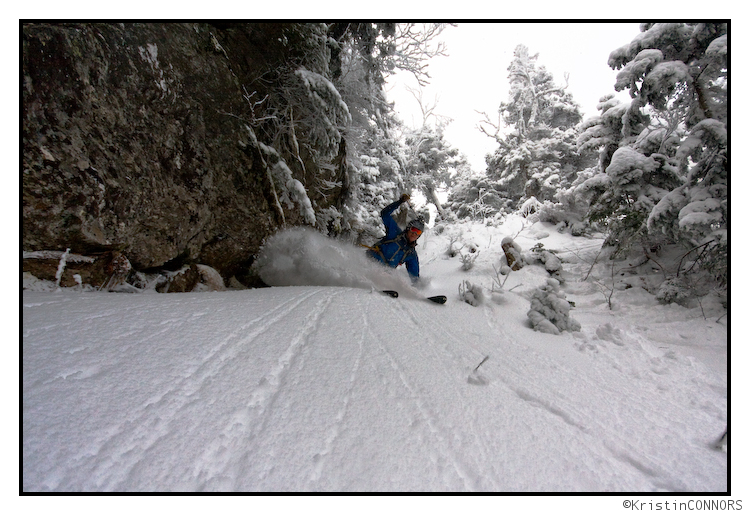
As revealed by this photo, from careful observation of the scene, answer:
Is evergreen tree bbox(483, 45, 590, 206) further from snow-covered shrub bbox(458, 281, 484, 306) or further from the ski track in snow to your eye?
the ski track in snow

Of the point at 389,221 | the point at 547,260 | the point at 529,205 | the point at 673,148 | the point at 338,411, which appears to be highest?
the point at 529,205

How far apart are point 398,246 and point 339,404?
18.2 ft

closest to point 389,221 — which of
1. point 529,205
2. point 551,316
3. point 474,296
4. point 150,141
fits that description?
point 474,296

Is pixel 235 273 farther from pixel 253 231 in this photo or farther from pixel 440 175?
pixel 440 175

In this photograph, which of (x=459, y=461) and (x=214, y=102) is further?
(x=214, y=102)

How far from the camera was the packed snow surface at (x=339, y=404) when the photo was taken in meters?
0.91

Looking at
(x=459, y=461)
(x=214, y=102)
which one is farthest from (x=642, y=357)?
(x=214, y=102)

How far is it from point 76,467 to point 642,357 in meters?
3.50

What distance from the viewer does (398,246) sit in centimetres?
668

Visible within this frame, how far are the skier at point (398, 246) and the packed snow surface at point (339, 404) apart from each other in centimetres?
398

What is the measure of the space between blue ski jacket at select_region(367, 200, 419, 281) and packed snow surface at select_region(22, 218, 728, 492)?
13.1 feet

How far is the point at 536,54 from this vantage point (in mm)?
18438

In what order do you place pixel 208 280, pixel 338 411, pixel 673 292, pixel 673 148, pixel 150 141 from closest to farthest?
pixel 338 411, pixel 150 141, pixel 673 292, pixel 208 280, pixel 673 148

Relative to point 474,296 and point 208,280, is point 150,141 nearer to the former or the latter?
point 208,280
